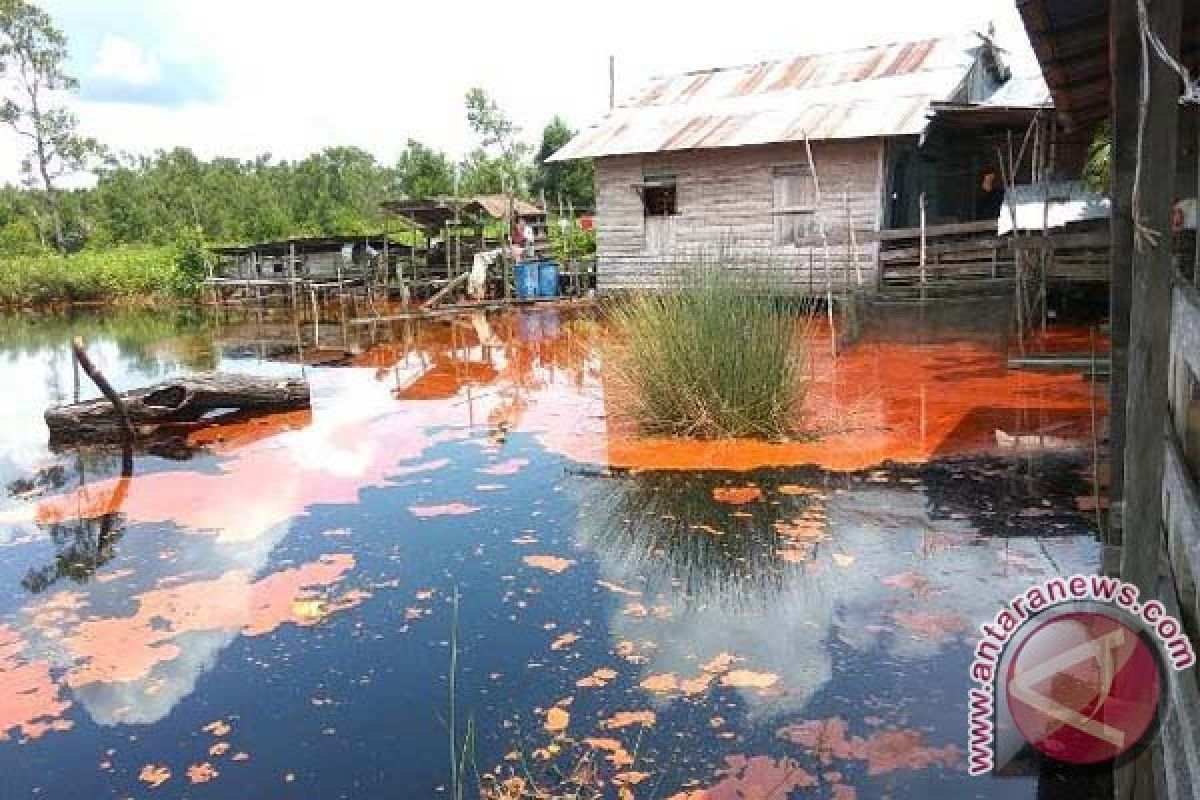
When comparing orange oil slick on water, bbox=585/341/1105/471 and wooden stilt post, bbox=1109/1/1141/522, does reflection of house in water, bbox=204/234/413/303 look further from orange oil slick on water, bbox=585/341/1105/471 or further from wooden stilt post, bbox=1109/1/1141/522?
wooden stilt post, bbox=1109/1/1141/522

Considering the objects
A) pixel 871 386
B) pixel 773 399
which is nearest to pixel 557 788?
pixel 773 399

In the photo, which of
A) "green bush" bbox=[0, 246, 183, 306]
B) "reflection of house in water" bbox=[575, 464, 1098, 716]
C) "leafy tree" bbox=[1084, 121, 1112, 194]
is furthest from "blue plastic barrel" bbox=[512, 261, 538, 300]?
"reflection of house in water" bbox=[575, 464, 1098, 716]

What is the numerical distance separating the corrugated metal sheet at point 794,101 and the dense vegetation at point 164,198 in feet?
37.1

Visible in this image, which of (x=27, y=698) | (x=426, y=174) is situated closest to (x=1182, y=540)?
(x=27, y=698)

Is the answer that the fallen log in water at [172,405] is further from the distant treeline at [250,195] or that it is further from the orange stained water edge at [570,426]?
the distant treeline at [250,195]

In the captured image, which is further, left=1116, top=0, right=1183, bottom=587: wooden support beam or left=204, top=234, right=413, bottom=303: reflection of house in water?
left=204, top=234, right=413, bottom=303: reflection of house in water

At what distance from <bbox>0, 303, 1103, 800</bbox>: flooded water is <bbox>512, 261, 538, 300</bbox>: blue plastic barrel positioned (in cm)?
1143

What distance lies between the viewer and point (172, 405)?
9391 mm

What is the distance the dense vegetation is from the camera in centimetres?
2767

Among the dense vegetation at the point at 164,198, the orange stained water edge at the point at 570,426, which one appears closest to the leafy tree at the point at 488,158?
the dense vegetation at the point at 164,198

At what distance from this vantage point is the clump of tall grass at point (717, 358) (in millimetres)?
7230

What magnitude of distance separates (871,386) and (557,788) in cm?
728

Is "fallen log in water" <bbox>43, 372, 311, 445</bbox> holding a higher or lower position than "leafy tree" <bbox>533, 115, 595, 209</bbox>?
lower

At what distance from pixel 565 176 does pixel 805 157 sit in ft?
62.9
